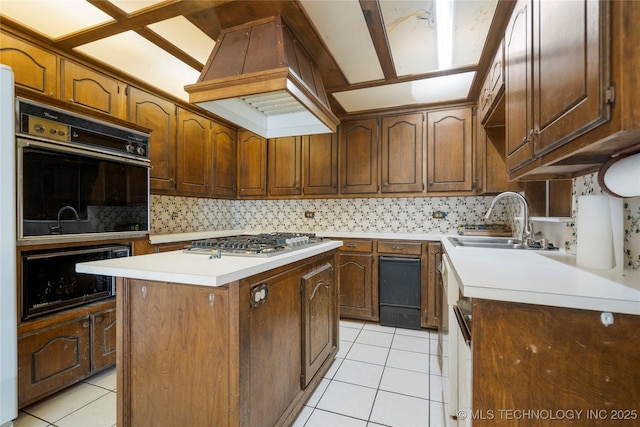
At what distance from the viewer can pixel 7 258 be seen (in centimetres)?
139

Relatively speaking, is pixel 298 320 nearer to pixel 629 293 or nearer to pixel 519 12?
pixel 629 293

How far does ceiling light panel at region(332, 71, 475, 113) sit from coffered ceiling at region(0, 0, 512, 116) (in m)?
0.03

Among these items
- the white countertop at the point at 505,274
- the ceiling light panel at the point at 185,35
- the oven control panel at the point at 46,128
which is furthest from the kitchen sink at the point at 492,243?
the oven control panel at the point at 46,128

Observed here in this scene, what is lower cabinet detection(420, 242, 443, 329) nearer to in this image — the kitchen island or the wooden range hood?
the wooden range hood

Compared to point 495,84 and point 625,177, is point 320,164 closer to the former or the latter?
point 495,84

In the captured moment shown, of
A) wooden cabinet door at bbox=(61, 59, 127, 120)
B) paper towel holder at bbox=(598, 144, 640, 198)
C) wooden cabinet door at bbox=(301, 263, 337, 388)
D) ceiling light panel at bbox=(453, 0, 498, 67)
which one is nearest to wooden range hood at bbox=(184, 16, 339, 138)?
ceiling light panel at bbox=(453, 0, 498, 67)

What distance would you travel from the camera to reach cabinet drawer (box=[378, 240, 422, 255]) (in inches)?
113

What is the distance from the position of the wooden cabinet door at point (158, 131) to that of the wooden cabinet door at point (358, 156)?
1887 mm

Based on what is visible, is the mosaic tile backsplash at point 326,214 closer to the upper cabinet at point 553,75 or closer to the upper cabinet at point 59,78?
the upper cabinet at point 59,78

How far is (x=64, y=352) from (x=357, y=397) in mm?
1870

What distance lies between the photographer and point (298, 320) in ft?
5.25

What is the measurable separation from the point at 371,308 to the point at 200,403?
7.01 feet

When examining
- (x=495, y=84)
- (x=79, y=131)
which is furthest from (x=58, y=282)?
(x=495, y=84)

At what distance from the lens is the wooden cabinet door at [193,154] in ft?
10.1
